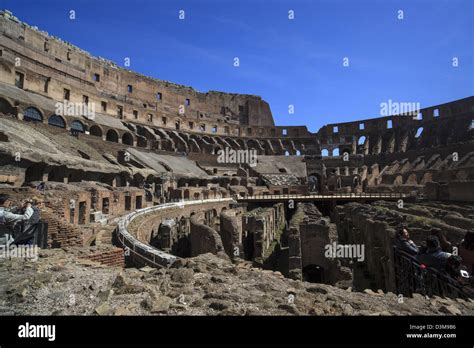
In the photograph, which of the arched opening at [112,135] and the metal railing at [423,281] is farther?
the arched opening at [112,135]

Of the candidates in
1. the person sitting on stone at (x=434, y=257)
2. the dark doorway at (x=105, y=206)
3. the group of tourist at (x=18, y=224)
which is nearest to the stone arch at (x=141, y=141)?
the dark doorway at (x=105, y=206)

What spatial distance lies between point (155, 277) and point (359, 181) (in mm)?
42134

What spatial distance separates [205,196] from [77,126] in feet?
59.8

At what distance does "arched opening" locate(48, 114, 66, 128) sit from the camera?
1179 inches

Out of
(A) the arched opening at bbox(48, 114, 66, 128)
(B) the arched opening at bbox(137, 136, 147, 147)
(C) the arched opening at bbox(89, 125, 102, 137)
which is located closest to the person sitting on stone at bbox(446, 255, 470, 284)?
(A) the arched opening at bbox(48, 114, 66, 128)

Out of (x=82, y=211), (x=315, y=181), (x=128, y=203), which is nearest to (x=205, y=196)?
(x=128, y=203)

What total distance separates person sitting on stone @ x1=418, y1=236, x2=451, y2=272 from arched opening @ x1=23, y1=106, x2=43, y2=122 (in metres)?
32.4

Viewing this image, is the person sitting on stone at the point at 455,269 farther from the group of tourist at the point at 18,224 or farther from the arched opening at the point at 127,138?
the arched opening at the point at 127,138

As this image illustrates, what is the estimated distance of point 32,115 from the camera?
1102 inches

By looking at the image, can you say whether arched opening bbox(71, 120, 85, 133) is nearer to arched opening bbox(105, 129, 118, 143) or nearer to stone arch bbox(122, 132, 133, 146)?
arched opening bbox(105, 129, 118, 143)

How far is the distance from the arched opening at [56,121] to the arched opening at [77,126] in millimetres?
1418

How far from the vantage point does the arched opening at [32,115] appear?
27.1 m
